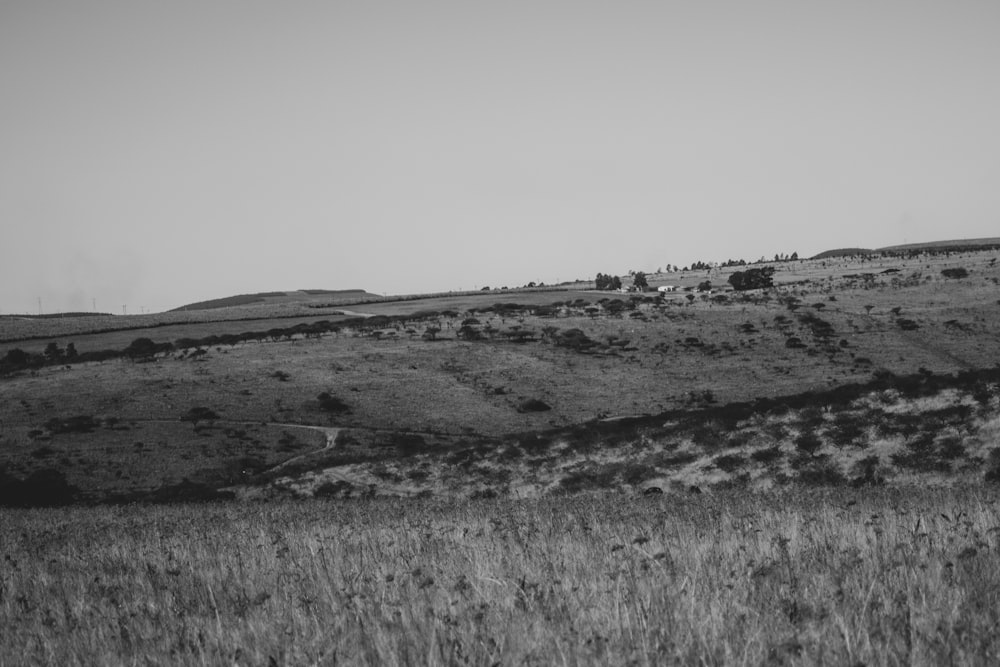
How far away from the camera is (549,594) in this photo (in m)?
6.22

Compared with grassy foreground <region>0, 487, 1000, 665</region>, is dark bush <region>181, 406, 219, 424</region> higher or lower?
lower

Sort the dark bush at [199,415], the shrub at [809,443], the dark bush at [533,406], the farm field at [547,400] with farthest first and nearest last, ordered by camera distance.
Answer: the dark bush at [533,406] < the dark bush at [199,415] < the farm field at [547,400] < the shrub at [809,443]

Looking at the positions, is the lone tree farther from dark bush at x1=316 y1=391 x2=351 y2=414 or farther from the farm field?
dark bush at x1=316 y1=391 x2=351 y2=414

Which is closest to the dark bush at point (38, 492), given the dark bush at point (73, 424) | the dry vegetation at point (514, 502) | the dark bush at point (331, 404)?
the dry vegetation at point (514, 502)

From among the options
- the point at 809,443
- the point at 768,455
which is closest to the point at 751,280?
the point at 809,443

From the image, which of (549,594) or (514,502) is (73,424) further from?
(549,594)

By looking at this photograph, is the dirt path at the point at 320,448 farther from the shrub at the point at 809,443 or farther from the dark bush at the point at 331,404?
the shrub at the point at 809,443

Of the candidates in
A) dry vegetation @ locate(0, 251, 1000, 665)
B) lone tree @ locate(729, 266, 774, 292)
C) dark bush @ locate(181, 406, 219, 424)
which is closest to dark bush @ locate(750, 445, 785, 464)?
dry vegetation @ locate(0, 251, 1000, 665)

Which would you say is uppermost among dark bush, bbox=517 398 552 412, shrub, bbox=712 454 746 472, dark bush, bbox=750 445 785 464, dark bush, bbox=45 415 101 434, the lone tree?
the lone tree

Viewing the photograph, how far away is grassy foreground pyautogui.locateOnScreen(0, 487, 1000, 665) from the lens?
4.92m

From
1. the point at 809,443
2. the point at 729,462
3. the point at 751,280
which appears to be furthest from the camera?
the point at 751,280

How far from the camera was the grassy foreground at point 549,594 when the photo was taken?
16.1 ft

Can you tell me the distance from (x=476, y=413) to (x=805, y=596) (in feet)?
251

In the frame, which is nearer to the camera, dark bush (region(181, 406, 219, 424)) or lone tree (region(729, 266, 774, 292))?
dark bush (region(181, 406, 219, 424))
